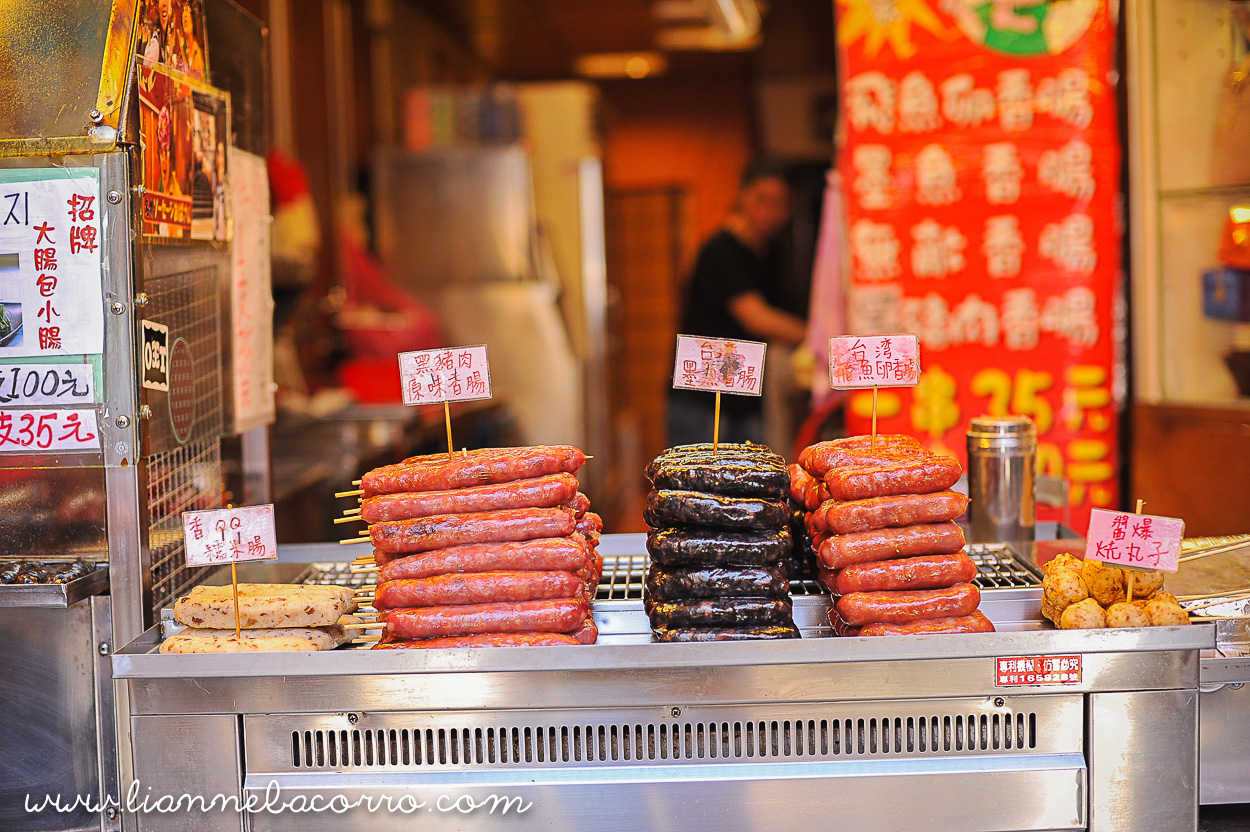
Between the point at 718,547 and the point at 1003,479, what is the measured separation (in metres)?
1.07

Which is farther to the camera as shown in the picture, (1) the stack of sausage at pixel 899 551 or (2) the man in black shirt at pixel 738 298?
(2) the man in black shirt at pixel 738 298

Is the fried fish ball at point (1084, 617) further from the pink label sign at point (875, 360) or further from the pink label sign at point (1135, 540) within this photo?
the pink label sign at point (875, 360)

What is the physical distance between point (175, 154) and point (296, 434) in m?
3.01

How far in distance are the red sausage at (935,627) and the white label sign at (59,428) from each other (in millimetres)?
1541

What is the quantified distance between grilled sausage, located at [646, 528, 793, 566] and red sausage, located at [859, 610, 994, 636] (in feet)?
0.72

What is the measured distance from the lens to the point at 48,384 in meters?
2.10

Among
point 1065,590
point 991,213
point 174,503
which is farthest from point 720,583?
point 991,213

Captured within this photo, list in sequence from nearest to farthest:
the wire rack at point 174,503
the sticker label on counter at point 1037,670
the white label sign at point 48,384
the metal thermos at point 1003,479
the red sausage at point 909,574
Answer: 1. the sticker label on counter at point 1037,670
2. the red sausage at point 909,574
3. the white label sign at point 48,384
4. the wire rack at point 174,503
5. the metal thermos at point 1003,479

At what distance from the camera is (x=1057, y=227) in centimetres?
418

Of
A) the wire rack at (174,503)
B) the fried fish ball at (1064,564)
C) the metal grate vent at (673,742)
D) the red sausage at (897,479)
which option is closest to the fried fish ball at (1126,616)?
the fried fish ball at (1064,564)

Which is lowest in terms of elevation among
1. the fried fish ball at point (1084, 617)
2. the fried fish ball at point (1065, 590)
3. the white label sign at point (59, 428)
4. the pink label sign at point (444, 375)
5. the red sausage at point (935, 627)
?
the red sausage at point (935, 627)

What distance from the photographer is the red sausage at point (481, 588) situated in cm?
195

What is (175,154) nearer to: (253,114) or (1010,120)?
(253,114)

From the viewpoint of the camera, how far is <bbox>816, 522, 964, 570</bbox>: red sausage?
→ 2.00 metres
